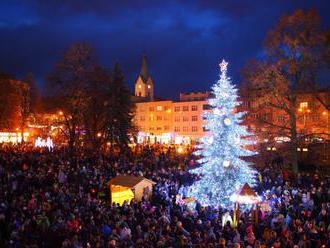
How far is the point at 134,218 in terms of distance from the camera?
13875 millimetres

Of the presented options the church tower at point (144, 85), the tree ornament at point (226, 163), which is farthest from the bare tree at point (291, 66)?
the church tower at point (144, 85)

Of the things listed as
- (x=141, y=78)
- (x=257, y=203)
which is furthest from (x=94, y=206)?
(x=141, y=78)

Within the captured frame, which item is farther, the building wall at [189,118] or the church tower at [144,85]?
the church tower at [144,85]

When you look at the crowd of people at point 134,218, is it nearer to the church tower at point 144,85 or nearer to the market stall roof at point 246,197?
the market stall roof at point 246,197

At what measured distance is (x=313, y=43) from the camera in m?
23.0

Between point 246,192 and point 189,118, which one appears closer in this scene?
point 246,192

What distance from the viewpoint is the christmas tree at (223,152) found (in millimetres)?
19172

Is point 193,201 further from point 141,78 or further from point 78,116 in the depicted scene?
point 141,78

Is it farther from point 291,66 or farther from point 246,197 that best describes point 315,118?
point 246,197

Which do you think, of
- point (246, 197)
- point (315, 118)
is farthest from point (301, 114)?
point (246, 197)

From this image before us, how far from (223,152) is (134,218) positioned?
7132 mm

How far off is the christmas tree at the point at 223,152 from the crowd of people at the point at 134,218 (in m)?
1.85

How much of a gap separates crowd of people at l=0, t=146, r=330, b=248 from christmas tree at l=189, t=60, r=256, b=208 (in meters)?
1.85

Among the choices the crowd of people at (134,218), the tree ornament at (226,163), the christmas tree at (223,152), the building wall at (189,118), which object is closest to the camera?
the crowd of people at (134,218)
